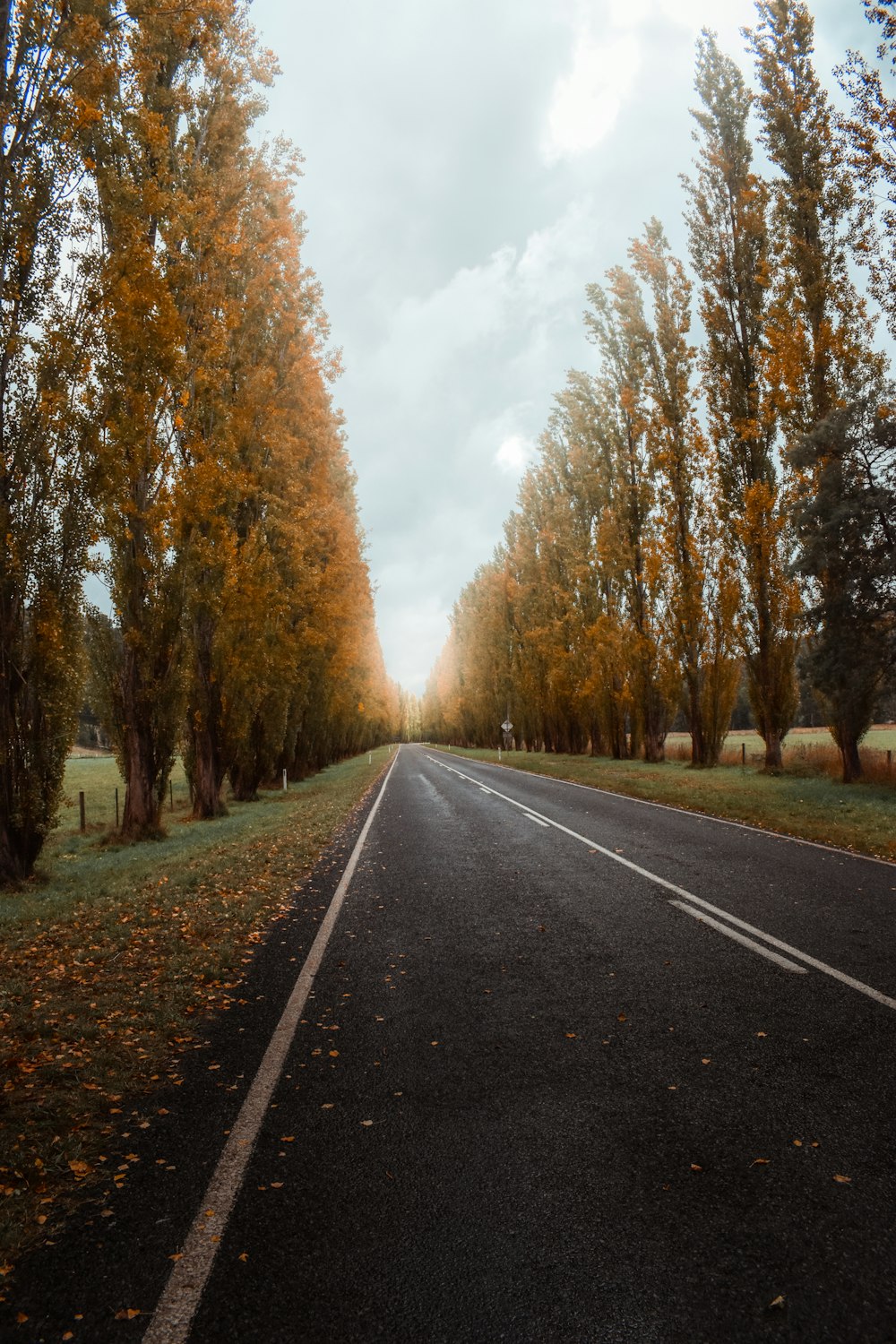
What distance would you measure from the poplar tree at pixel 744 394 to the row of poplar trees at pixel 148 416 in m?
13.3

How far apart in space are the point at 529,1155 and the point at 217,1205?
1295 millimetres

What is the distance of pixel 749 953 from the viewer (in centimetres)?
576

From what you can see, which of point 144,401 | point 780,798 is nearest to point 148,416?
point 144,401

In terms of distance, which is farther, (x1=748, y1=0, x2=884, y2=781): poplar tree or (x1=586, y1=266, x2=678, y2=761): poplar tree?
(x1=586, y1=266, x2=678, y2=761): poplar tree

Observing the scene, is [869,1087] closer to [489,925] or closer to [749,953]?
[749,953]

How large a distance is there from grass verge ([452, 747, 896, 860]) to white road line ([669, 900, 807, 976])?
4.45 metres

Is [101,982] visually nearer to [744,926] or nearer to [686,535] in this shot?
[744,926]

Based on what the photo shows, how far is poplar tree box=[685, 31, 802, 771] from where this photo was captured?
73.3 ft

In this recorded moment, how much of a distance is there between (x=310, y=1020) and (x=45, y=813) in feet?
21.8

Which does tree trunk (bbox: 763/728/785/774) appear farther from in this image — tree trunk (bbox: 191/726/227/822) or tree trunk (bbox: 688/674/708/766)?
tree trunk (bbox: 191/726/227/822)

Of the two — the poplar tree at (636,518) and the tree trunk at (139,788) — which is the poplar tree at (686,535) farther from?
the tree trunk at (139,788)

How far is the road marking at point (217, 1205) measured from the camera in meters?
2.30

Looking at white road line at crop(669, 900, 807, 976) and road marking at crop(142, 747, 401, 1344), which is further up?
road marking at crop(142, 747, 401, 1344)

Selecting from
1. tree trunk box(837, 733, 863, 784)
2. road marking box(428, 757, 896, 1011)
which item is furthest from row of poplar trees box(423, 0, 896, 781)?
road marking box(428, 757, 896, 1011)
